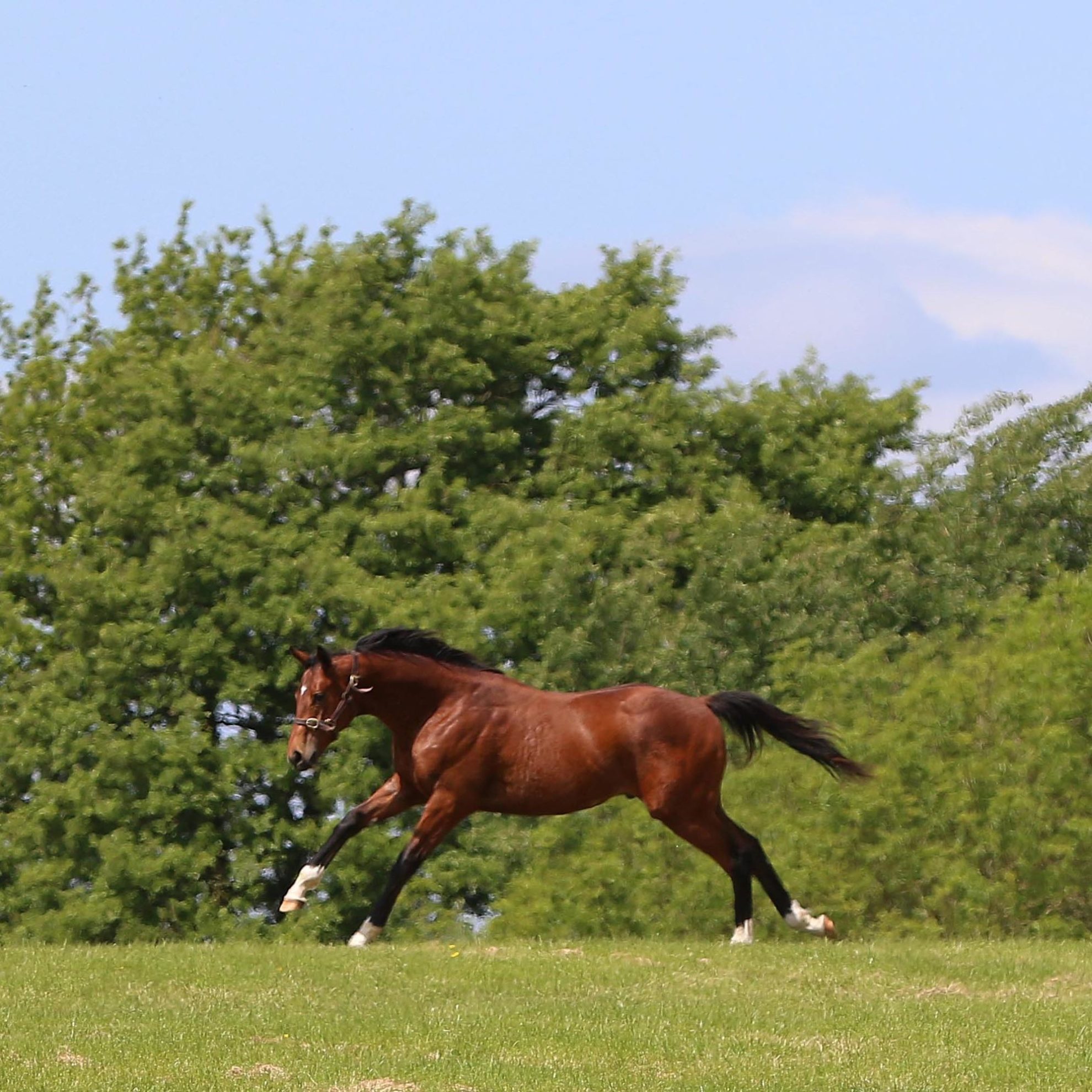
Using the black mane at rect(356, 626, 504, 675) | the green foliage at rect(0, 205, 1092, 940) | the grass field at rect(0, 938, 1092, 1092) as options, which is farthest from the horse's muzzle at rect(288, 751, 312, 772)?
the green foliage at rect(0, 205, 1092, 940)

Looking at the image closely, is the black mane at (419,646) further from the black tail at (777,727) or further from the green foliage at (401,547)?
the green foliage at (401,547)

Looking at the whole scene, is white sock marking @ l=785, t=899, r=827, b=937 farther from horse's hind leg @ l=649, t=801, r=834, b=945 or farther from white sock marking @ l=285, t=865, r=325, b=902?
white sock marking @ l=285, t=865, r=325, b=902

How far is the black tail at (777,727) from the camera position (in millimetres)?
16672

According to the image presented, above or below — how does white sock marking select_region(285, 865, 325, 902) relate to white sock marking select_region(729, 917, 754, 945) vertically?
above

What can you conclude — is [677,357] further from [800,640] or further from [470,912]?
[470,912]

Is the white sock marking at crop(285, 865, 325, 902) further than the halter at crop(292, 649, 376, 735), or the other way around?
the halter at crop(292, 649, 376, 735)

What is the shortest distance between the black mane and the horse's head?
0.43 metres

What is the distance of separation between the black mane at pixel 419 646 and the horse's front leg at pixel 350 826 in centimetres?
108

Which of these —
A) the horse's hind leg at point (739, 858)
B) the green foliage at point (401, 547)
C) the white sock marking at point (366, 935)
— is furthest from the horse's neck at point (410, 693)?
the green foliage at point (401, 547)

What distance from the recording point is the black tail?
54.7 ft

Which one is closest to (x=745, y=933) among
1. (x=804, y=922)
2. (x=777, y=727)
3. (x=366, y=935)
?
(x=804, y=922)

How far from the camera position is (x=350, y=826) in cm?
1593

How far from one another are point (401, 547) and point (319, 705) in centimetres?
1505

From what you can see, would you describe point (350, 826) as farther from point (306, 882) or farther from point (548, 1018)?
point (548, 1018)
